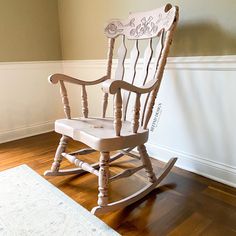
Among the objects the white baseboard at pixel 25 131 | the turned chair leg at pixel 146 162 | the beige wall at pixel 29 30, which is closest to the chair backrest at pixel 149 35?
the turned chair leg at pixel 146 162

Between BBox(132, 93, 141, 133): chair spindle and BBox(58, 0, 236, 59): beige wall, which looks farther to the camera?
BBox(58, 0, 236, 59): beige wall

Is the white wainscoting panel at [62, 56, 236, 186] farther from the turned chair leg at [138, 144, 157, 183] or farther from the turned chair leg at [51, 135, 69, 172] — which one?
the turned chair leg at [51, 135, 69, 172]

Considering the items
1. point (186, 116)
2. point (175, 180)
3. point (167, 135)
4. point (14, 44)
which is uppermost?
point (14, 44)

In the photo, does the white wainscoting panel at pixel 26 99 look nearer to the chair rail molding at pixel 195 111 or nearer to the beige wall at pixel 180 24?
the chair rail molding at pixel 195 111

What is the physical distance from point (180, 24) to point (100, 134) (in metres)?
0.92

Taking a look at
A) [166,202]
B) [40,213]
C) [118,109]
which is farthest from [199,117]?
[40,213]

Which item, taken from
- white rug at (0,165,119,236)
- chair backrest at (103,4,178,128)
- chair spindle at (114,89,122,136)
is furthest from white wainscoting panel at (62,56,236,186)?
white rug at (0,165,119,236)

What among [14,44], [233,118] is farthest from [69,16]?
[233,118]

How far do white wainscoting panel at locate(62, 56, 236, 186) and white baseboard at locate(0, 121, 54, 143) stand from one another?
4.12ft

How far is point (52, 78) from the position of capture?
1.43 metres

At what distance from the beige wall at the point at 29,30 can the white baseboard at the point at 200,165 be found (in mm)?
1465

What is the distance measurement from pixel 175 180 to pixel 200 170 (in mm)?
198

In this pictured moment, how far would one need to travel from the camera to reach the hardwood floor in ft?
3.72

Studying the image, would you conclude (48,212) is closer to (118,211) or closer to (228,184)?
(118,211)
